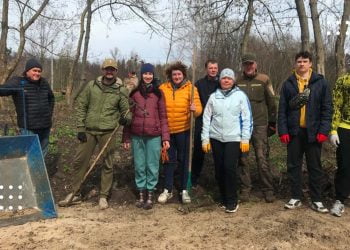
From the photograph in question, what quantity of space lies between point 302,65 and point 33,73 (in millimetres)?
3578

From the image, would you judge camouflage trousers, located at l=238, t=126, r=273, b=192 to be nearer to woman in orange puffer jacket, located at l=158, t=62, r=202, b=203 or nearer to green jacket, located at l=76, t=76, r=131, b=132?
woman in orange puffer jacket, located at l=158, t=62, r=202, b=203

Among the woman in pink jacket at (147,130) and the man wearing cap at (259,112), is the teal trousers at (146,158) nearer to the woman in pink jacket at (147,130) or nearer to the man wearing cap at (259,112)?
the woman in pink jacket at (147,130)

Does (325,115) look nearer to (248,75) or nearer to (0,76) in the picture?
(248,75)

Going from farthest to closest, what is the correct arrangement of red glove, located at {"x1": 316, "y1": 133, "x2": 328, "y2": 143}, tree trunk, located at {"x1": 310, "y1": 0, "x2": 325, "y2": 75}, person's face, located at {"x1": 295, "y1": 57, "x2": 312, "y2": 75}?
1. tree trunk, located at {"x1": 310, "y1": 0, "x2": 325, "y2": 75}
2. person's face, located at {"x1": 295, "y1": 57, "x2": 312, "y2": 75}
3. red glove, located at {"x1": 316, "y1": 133, "x2": 328, "y2": 143}

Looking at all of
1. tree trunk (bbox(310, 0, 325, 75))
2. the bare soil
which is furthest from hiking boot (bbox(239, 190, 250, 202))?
tree trunk (bbox(310, 0, 325, 75))

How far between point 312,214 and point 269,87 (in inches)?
70.1

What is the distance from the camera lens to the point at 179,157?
627 centimetres

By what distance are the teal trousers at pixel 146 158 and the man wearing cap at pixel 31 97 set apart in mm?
1341

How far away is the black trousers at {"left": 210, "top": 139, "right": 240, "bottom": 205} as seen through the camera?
5.69 meters

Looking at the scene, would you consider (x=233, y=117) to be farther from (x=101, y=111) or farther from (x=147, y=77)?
(x=101, y=111)

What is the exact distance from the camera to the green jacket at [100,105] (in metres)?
5.94

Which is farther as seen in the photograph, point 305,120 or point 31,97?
point 31,97

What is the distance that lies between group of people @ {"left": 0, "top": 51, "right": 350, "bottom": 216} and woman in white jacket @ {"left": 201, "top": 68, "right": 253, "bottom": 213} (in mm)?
13

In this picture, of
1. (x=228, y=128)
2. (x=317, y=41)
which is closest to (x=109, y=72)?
(x=228, y=128)
